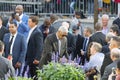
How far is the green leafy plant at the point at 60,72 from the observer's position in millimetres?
11602

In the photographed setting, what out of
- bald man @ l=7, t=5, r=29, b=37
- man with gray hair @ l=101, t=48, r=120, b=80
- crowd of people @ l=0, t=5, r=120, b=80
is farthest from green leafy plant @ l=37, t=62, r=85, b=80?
bald man @ l=7, t=5, r=29, b=37

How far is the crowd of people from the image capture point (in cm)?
1186

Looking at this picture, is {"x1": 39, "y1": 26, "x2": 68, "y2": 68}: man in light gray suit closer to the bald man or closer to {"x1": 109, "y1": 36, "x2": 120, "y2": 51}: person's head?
the bald man

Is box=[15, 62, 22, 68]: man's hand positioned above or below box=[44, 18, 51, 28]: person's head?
below

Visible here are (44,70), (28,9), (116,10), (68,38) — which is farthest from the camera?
(28,9)

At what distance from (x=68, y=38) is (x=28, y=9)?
901 cm

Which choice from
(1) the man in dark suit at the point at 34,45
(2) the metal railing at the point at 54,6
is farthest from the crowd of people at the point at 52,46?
(2) the metal railing at the point at 54,6

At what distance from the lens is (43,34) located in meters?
15.6

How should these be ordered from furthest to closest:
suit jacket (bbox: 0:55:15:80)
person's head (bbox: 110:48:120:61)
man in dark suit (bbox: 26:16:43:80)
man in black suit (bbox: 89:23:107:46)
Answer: man in dark suit (bbox: 26:16:43:80)
man in black suit (bbox: 89:23:107:46)
suit jacket (bbox: 0:55:15:80)
person's head (bbox: 110:48:120:61)

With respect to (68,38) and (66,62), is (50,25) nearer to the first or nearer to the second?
(68,38)

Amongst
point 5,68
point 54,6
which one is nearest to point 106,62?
point 5,68

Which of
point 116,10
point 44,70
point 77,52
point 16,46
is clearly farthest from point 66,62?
point 116,10

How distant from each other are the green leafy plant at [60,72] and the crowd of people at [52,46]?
A: 1.15 feet

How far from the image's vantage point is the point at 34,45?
14.2 meters
